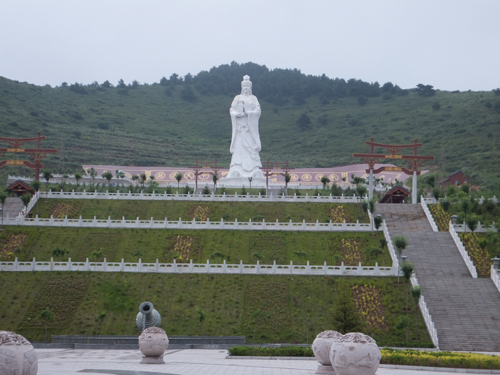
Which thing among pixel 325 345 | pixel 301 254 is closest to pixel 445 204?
pixel 301 254

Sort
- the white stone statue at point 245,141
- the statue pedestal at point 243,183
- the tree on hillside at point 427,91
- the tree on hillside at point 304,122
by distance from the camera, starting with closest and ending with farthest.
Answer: the statue pedestal at point 243,183 < the white stone statue at point 245,141 < the tree on hillside at point 304,122 < the tree on hillside at point 427,91

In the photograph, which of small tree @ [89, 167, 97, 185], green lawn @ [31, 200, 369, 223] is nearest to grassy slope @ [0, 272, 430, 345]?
green lawn @ [31, 200, 369, 223]

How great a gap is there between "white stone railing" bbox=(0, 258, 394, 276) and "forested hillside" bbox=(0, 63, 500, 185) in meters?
39.4

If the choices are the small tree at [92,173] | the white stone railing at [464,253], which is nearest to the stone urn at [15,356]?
the white stone railing at [464,253]

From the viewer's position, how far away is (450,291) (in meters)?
40.0

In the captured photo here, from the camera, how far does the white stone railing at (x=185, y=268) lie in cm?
4228

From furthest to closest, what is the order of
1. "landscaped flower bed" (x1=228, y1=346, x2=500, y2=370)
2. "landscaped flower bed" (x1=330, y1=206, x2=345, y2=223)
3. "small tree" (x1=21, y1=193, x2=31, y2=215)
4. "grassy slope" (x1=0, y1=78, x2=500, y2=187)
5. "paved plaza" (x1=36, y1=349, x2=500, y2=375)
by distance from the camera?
"grassy slope" (x1=0, y1=78, x2=500, y2=187), "small tree" (x1=21, y1=193, x2=31, y2=215), "landscaped flower bed" (x1=330, y1=206, x2=345, y2=223), "landscaped flower bed" (x1=228, y1=346, x2=500, y2=370), "paved plaza" (x1=36, y1=349, x2=500, y2=375)

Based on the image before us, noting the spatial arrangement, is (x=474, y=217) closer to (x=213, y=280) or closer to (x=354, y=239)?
(x=354, y=239)

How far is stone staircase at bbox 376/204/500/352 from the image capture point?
35078 mm

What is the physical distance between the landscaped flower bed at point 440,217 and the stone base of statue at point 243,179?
53.8 feet

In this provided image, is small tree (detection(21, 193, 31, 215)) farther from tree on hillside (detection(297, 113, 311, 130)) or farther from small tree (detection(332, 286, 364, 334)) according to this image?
tree on hillside (detection(297, 113, 311, 130))

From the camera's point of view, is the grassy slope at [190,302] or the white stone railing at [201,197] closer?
the grassy slope at [190,302]

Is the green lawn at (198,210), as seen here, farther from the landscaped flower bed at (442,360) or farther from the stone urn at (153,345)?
the stone urn at (153,345)

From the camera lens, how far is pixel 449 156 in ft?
309
